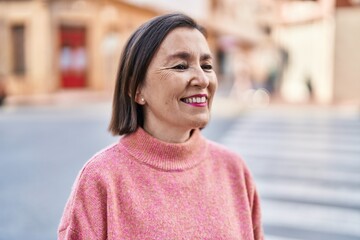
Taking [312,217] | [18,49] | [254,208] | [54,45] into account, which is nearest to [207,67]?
[254,208]

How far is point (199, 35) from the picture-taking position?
5.47 feet

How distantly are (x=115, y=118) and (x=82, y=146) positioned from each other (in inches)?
346

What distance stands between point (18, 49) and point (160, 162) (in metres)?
28.2

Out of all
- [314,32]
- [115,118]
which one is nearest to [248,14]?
[314,32]

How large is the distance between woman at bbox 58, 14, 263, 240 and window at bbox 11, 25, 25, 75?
27.4 meters

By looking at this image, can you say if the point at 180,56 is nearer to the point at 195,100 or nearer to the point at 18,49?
the point at 195,100

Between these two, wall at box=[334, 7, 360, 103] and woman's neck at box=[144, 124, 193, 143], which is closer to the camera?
woman's neck at box=[144, 124, 193, 143]

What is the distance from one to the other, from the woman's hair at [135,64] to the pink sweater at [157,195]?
0.07m

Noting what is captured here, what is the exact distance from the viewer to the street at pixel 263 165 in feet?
18.1

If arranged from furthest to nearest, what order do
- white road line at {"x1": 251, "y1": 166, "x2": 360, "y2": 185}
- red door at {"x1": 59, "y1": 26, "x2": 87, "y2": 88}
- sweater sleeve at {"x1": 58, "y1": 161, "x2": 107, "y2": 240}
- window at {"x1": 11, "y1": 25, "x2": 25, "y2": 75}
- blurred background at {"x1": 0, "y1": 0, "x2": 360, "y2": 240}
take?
1. red door at {"x1": 59, "y1": 26, "x2": 87, "y2": 88}
2. window at {"x1": 11, "y1": 25, "x2": 25, "y2": 75}
3. white road line at {"x1": 251, "y1": 166, "x2": 360, "y2": 185}
4. blurred background at {"x1": 0, "y1": 0, "x2": 360, "y2": 240}
5. sweater sleeve at {"x1": 58, "y1": 161, "x2": 107, "y2": 240}

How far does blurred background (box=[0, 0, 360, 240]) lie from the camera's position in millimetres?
6152

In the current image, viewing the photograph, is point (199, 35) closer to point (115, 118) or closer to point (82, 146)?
point (115, 118)

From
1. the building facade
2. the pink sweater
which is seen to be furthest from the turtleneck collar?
the building facade

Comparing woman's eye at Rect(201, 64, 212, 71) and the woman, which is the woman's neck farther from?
woman's eye at Rect(201, 64, 212, 71)
